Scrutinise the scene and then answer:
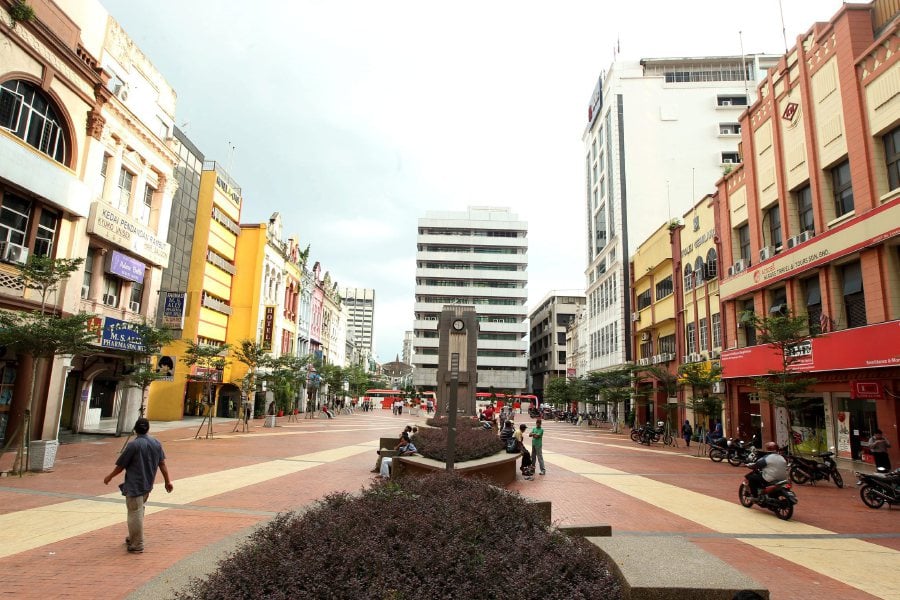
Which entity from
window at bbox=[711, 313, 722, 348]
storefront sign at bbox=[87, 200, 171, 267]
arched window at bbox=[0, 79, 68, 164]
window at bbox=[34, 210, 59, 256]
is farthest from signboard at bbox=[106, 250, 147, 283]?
window at bbox=[711, 313, 722, 348]

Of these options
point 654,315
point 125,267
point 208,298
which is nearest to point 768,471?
point 125,267

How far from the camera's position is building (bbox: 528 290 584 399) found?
93.8 m

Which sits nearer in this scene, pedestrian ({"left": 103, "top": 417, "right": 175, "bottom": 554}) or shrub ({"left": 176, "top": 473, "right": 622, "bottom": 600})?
shrub ({"left": 176, "top": 473, "right": 622, "bottom": 600})

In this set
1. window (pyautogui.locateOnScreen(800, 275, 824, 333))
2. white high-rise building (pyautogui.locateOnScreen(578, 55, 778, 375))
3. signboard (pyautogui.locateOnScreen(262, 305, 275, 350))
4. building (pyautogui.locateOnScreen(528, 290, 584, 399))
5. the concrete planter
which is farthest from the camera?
building (pyautogui.locateOnScreen(528, 290, 584, 399))

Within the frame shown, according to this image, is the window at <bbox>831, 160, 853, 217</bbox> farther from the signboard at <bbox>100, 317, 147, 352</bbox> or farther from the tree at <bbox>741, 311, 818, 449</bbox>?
the signboard at <bbox>100, 317, 147, 352</bbox>

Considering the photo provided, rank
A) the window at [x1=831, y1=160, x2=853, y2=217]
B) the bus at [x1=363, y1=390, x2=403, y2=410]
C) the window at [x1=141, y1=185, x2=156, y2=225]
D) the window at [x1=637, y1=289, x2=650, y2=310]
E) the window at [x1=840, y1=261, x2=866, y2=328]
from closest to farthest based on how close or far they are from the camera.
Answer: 1. the window at [x1=840, y1=261, x2=866, y2=328]
2. the window at [x1=831, y1=160, x2=853, y2=217]
3. the window at [x1=141, y1=185, x2=156, y2=225]
4. the window at [x1=637, y1=289, x2=650, y2=310]
5. the bus at [x1=363, y1=390, x2=403, y2=410]

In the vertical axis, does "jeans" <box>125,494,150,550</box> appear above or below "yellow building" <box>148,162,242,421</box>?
below

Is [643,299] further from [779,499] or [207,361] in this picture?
[779,499]

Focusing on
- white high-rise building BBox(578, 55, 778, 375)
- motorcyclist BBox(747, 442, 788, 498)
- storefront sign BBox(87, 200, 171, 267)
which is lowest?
motorcyclist BBox(747, 442, 788, 498)

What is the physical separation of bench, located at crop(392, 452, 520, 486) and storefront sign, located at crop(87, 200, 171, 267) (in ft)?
55.6

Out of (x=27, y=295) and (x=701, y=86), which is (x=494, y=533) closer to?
(x=27, y=295)

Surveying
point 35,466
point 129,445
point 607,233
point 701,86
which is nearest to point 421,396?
point 607,233

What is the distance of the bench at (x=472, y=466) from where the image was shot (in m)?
12.4

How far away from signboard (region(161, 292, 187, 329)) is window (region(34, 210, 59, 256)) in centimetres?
1011
